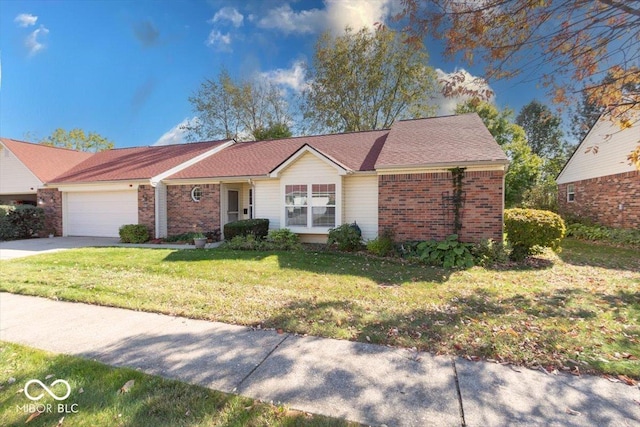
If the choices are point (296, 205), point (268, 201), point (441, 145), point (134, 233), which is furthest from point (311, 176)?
point (134, 233)

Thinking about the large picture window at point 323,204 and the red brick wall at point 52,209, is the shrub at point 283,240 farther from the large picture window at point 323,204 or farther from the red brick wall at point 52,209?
the red brick wall at point 52,209

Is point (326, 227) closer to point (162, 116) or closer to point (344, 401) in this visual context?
point (344, 401)

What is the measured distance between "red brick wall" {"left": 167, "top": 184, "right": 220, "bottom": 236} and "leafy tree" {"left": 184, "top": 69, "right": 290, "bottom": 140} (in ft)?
46.5

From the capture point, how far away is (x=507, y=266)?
8.00m

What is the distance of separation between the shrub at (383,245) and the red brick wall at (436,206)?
28cm

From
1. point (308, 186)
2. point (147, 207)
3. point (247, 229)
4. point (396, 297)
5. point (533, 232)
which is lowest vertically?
point (396, 297)

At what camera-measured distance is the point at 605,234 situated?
42.2 ft

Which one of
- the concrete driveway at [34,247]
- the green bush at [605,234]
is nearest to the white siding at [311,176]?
the concrete driveway at [34,247]

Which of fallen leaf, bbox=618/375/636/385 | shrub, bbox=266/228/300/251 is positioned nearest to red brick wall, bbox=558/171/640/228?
fallen leaf, bbox=618/375/636/385

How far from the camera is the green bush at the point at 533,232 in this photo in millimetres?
8508

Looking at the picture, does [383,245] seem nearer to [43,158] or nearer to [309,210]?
[309,210]

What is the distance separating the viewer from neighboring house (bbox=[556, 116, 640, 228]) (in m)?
12.7

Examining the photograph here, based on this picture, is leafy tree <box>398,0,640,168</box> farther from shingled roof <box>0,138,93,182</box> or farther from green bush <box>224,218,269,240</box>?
shingled roof <box>0,138,93,182</box>

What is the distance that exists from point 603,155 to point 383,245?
550 inches
